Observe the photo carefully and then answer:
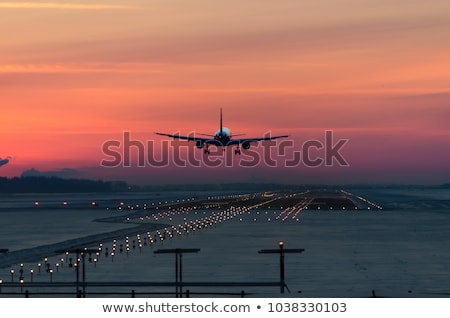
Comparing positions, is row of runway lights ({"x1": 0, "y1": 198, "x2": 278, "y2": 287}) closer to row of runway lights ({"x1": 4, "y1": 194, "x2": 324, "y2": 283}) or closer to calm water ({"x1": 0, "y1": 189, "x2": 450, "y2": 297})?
row of runway lights ({"x1": 4, "y1": 194, "x2": 324, "y2": 283})

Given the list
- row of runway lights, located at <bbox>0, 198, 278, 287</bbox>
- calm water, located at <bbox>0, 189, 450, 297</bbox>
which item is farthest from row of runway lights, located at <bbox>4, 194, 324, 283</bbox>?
calm water, located at <bbox>0, 189, 450, 297</bbox>

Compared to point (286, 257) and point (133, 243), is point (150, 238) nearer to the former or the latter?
point (133, 243)

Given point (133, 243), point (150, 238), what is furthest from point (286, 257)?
point (150, 238)

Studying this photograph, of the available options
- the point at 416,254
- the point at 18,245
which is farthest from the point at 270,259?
the point at 18,245

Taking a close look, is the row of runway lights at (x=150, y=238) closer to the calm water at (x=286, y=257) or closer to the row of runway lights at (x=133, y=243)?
the row of runway lights at (x=133, y=243)

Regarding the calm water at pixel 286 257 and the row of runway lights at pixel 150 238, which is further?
the row of runway lights at pixel 150 238

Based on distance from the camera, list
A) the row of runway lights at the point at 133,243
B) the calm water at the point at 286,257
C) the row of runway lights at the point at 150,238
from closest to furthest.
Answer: the calm water at the point at 286,257
the row of runway lights at the point at 133,243
the row of runway lights at the point at 150,238

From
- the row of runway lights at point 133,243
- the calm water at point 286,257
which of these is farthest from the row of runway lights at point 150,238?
the calm water at point 286,257

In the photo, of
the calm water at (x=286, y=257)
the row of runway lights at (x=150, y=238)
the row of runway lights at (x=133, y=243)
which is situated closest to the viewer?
the calm water at (x=286, y=257)

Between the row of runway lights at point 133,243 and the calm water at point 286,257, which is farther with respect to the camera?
the row of runway lights at point 133,243

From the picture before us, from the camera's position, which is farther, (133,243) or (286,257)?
(133,243)

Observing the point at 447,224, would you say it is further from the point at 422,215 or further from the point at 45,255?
the point at 45,255
